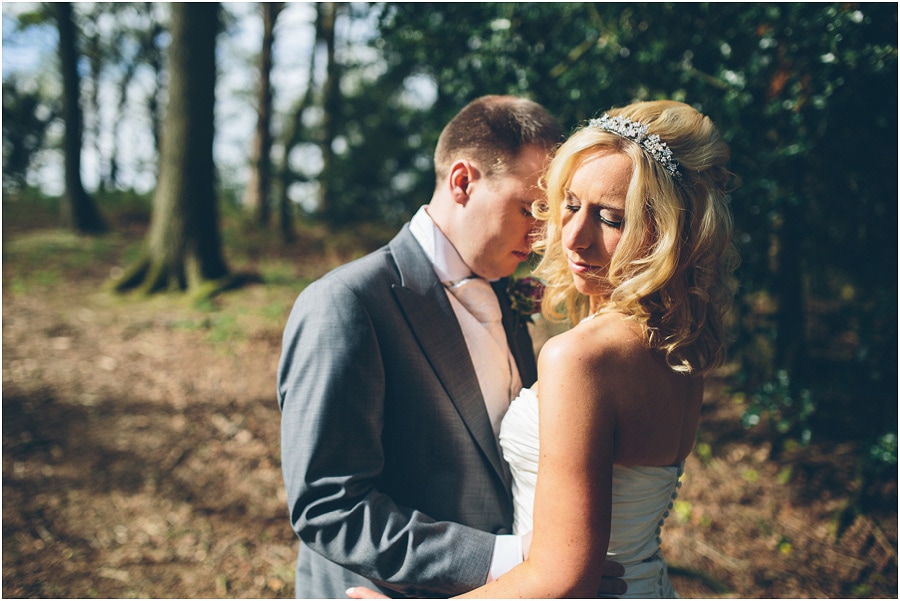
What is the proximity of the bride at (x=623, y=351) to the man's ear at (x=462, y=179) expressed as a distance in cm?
41

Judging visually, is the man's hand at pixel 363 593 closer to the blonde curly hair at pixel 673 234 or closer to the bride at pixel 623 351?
the bride at pixel 623 351

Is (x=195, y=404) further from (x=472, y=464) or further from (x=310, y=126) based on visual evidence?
(x=310, y=126)

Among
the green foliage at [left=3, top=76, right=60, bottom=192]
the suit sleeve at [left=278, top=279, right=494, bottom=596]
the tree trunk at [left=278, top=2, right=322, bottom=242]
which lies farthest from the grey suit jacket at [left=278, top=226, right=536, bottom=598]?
the green foliage at [left=3, top=76, right=60, bottom=192]

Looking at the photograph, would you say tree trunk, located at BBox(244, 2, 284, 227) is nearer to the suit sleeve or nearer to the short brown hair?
the short brown hair

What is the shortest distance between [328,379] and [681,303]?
3.66 feet

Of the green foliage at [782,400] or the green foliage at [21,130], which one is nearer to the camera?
the green foliage at [782,400]

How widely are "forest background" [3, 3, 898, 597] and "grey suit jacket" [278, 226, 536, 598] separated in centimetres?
236

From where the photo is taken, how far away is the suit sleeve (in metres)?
1.70

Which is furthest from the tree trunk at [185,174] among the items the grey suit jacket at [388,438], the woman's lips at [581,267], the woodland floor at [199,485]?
the woman's lips at [581,267]

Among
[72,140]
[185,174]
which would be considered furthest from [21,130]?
[185,174]

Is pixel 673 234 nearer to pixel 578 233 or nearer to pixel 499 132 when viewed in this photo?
pixel 578 233

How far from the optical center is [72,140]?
440 inches

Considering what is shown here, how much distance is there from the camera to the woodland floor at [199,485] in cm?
374

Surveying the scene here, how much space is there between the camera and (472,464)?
76.2 inches
